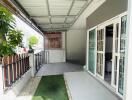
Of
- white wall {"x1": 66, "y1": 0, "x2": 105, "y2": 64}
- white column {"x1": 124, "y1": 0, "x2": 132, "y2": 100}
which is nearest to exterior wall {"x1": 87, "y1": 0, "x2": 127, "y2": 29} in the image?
white column {"x1": 124, "y1": 0, "x2": 132, "y2": 100}

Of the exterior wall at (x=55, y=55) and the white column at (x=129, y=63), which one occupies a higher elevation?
the white column at (x=129, y=63)

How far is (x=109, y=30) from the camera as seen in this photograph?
7.26m

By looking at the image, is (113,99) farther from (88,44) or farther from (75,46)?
(75,46)

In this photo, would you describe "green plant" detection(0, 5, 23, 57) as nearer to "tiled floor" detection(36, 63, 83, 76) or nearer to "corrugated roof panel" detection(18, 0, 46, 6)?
"corrugated roof panel" detection(18, 0, 46, 6)

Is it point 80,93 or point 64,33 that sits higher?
point 64,33

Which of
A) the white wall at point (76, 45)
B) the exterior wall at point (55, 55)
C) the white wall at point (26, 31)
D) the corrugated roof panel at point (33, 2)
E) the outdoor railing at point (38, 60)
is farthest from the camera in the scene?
the exterior wall at point (55, 55)

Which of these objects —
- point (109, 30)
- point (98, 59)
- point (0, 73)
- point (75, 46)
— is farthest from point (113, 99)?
point (75, 46)

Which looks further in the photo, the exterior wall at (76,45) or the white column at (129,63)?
the exterior wall at (76,45)

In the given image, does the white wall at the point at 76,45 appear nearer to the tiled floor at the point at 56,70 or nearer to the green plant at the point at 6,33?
the tiled floor at the point at 56,70

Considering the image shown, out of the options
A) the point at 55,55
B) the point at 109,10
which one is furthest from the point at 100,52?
the point at 55,55

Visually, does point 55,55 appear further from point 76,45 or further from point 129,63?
point 129,63

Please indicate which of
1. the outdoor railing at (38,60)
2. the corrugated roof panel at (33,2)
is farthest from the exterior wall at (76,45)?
the corrugated roof panel at (33,2)

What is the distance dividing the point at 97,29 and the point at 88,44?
170 centimetres

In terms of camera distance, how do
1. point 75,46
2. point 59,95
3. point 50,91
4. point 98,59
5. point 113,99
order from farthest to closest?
point 75,46, point 98,59, point 50,91, point 59,95, point 113,99
